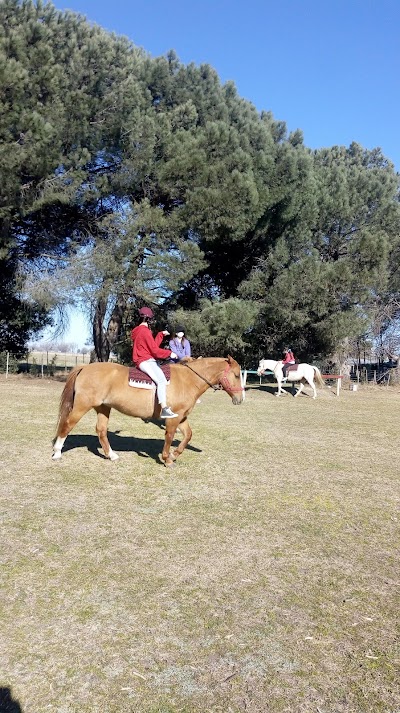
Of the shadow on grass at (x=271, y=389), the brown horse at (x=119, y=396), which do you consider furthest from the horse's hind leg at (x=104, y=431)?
the shadow on grass at (x=271, y=389)

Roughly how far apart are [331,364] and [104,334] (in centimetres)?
1331

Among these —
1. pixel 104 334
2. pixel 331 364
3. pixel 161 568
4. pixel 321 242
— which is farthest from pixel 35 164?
pixel 331 364

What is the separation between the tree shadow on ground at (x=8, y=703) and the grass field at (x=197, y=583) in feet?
0.06

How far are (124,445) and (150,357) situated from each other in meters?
2.17

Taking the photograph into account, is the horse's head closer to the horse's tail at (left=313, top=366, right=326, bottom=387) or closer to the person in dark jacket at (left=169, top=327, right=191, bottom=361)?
the person in dark jacket at (left=169, top=327, right=191, bottom=361)

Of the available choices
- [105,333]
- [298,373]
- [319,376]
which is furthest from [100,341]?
[319,376]

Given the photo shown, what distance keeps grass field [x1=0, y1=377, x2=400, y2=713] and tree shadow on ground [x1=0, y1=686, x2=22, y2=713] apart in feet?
0.06

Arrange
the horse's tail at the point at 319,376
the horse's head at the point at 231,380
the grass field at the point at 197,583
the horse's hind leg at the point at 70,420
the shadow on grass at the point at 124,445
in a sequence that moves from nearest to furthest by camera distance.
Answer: the grass field at the point at 197,583, the horse's hind leg at the point at 70,420, the horse's head at the point at 231,380, the shadow on grass at the point at 124,445, the horse's tail at the point at 319,376

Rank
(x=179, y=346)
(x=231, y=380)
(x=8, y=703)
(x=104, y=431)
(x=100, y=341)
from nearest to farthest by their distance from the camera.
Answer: (x=8, y=703), (x=104, y=431), (x=231, y=380), (x=179, y=346), (x=100, y=341)

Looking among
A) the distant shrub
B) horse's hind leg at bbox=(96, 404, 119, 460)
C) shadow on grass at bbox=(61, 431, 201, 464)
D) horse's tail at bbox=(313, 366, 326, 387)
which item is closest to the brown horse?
horse's hind leg at bbox=(96, 404, 119, 460)

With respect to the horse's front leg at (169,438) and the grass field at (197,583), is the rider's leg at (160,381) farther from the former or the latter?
the grass field at (197,583)

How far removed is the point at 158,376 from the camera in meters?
6.95

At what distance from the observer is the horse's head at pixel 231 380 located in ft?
24.6

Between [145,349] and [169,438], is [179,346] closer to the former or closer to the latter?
[145,349]
